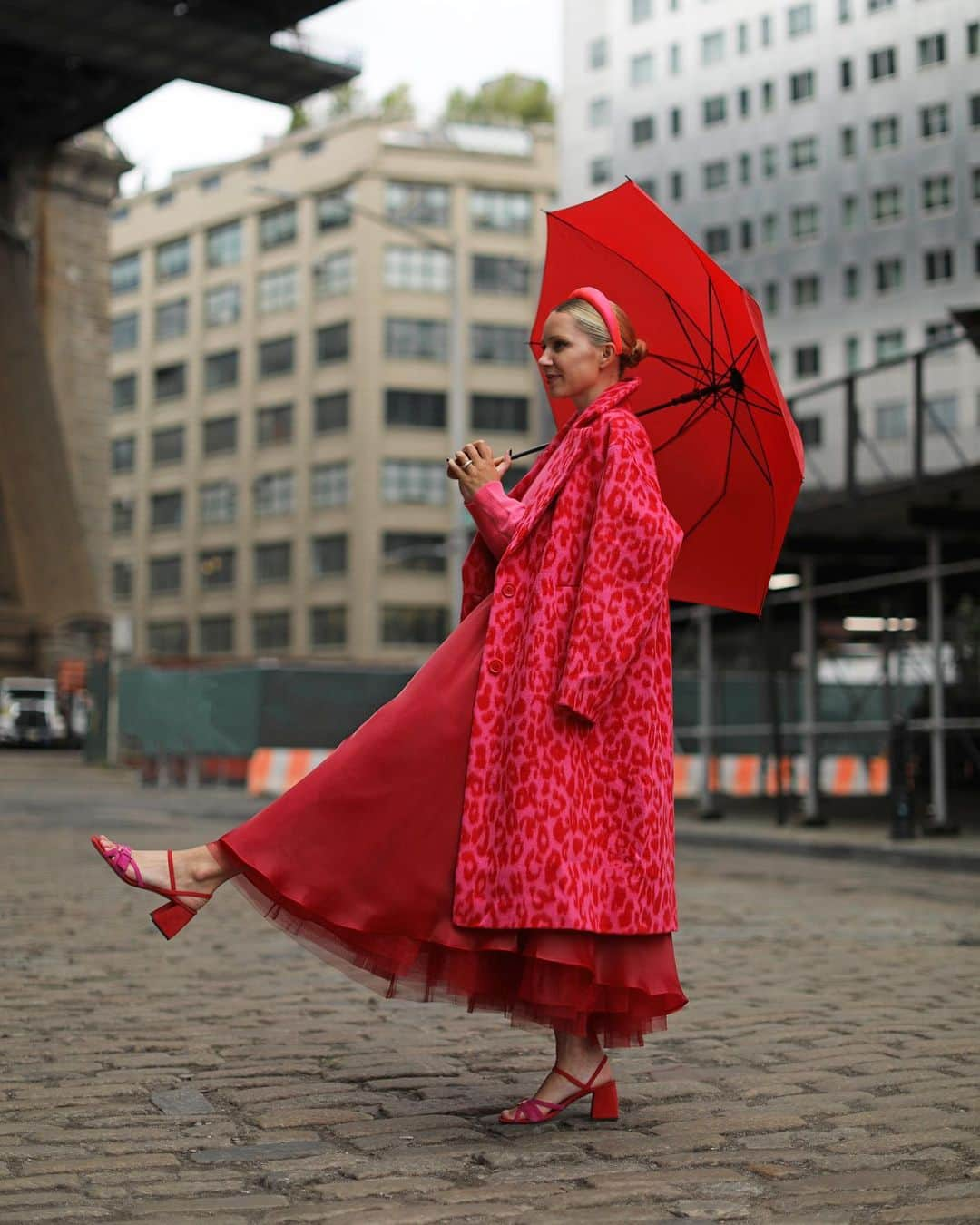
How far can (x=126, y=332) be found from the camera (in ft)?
289

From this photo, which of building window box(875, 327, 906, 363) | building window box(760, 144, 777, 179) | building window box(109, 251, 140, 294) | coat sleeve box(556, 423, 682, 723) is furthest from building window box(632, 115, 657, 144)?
coat sleeve box(556, 423, 682, 723)

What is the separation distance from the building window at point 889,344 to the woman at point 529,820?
61.1 m

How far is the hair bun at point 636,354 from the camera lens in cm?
459

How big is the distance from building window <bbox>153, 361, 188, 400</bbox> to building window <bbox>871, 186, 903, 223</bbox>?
110ft

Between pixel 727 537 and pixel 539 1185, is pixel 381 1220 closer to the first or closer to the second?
pixel 539 1185

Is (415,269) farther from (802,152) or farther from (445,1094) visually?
(445,1094)

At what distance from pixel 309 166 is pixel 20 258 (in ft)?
93.9

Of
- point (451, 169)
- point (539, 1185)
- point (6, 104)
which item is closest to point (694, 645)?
point (539, 1185)

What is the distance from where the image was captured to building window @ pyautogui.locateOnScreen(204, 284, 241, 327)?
8225 cm

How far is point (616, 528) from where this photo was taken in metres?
4.22

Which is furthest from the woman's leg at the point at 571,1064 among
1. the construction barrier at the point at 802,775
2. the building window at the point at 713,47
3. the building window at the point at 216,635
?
the building window at the point at 216,635

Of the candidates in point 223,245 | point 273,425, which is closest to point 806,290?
point 273,425

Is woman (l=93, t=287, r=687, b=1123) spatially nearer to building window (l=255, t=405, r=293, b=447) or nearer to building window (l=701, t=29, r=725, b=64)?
building window (l=701, t=29, r=725, b=64)

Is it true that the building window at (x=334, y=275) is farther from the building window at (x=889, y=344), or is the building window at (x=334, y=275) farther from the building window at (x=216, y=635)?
the building window at (x=889, y=344)
